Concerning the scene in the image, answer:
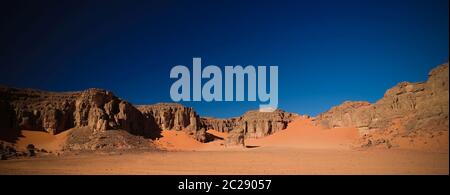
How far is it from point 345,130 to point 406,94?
19612 millimetres

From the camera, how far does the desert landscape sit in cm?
2138

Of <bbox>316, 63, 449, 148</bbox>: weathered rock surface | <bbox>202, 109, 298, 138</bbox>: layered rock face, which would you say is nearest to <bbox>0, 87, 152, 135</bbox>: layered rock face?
<bbox>316, 63, 449, 148</bbox>: weathered rock surface

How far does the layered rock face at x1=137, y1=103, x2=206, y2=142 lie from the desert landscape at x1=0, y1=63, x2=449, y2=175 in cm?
868

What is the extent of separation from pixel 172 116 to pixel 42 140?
3649cm

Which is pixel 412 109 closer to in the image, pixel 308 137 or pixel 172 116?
pixel 308 137

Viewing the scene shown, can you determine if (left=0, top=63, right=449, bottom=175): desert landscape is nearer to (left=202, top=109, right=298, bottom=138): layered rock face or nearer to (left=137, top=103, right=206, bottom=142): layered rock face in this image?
(left=137, top=103, right=206, bottom=142): layered rock face

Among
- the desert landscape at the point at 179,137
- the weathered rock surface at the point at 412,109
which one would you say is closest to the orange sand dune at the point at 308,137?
the desert landscape at the point at 179,137

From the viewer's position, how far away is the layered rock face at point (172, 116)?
2694 inches

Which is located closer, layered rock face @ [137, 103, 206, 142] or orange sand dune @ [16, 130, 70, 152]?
orange sand dune @ [16, 130, 70, 152]

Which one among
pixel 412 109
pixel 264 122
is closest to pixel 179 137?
pixel 264 122

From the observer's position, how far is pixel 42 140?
35688mm

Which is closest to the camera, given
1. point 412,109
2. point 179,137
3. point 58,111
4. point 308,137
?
point 412,109
